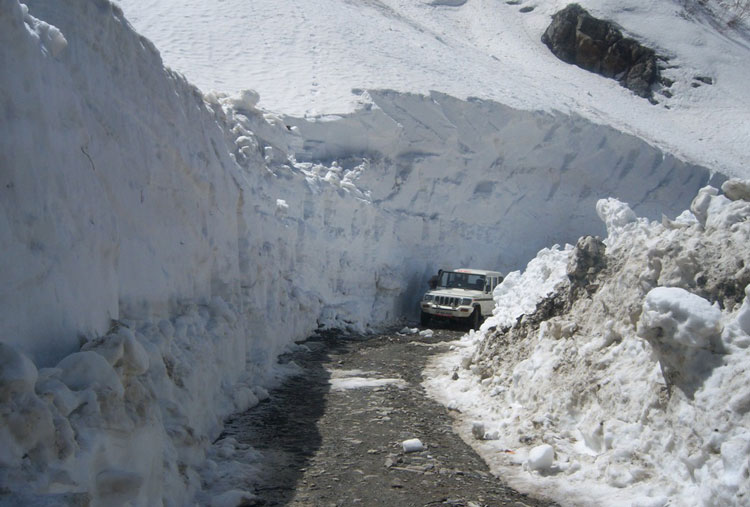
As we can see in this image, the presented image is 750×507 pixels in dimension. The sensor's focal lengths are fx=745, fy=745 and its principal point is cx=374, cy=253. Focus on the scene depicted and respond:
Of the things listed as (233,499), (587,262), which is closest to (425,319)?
(587,262)

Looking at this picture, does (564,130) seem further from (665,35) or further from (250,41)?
(665,35)

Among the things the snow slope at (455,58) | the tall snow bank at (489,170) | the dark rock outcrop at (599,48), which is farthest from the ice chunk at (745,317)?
the dark rock outcrop at (599,48)

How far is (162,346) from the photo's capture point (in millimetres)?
5512

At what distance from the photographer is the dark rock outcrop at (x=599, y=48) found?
1336 inches

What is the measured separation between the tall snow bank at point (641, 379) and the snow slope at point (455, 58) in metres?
12.6

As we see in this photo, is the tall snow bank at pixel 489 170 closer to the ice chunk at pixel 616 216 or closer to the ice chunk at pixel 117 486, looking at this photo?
the ice chunk at pixel 616 216

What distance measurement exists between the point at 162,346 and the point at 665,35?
35.7m

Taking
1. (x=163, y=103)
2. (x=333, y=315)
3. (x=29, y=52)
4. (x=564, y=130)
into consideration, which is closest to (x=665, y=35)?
(x=564, y=130)

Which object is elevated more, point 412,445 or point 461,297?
point 412,445

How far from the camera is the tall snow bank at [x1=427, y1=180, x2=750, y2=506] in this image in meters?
4.84

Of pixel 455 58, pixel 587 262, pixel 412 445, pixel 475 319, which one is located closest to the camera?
pixel 412 445

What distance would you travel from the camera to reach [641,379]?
5.85 meters

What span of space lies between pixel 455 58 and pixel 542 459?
2268cm

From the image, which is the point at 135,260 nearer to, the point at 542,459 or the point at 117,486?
the point at 117,486
